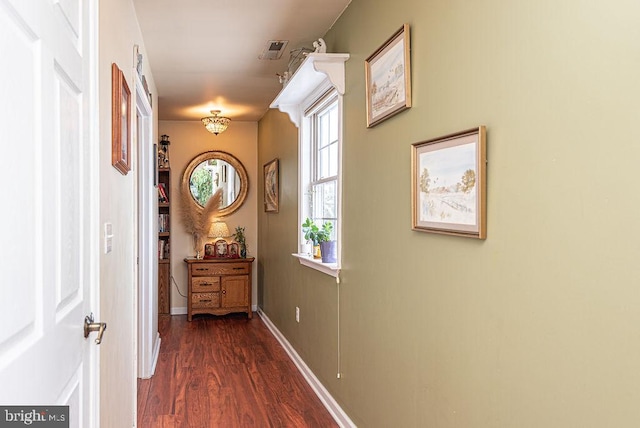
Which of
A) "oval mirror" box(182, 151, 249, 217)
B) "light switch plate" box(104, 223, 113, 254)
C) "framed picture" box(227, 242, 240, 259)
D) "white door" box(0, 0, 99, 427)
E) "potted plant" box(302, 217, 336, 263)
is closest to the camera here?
"white door" box(0, 0, 99, 427)

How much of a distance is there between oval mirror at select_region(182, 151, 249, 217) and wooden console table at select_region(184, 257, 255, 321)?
762mm

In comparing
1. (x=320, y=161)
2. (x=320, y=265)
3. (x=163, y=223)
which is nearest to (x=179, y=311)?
(x=163, y=223)

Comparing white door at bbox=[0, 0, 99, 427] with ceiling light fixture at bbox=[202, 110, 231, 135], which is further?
ceiling light fixture at bbox=[202, 110, 231, 135]

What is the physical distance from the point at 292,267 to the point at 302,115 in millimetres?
1300

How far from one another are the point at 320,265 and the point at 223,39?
159 cm

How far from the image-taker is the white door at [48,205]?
92 cm

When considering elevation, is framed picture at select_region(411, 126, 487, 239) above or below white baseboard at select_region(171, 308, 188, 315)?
above

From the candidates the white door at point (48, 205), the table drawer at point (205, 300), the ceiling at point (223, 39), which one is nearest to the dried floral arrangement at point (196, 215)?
the table drawer at point (205, 300)

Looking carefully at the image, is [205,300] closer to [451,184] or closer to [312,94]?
[312,94]

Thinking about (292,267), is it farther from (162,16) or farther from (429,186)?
(429,186)

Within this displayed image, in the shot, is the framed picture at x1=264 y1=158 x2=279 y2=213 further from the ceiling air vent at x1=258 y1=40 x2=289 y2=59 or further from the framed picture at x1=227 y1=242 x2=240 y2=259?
the ceiling air vent at x1=258 y1=40 x2=289 y2=59

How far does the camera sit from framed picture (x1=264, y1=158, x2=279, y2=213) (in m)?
5.71

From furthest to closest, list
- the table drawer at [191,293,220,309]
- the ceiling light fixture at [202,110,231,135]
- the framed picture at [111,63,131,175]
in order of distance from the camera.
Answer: the table drawer at [191,293,220,309] → the ceiling light fixture at [202,110,231,135] → the framed picture at [111,63,131,175]

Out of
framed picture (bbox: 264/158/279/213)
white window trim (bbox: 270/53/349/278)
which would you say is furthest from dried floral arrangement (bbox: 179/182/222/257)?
white window trim (bbox: 270/53/349/278)
